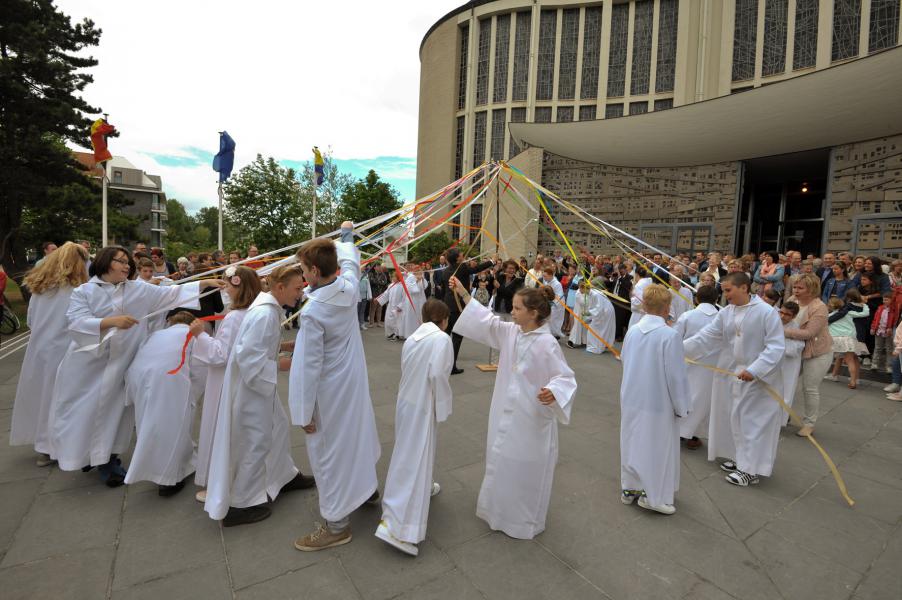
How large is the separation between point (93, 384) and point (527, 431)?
3.74 m

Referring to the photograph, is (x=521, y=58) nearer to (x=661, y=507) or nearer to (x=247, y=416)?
(x=661, y=507)

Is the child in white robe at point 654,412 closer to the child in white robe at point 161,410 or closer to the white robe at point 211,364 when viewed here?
the white robe at point 211,364

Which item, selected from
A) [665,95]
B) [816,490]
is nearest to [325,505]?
[816,490]

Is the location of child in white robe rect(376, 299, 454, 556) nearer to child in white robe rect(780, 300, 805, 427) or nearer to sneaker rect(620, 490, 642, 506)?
sneaker rect(620, 490, 642, 506)

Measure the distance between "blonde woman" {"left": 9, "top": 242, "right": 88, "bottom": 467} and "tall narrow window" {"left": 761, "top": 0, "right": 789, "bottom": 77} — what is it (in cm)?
3333

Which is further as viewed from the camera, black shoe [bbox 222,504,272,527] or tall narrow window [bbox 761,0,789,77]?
tall narrow window [bbox 761,0,789,77]

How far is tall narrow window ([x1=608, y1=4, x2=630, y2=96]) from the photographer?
105ft

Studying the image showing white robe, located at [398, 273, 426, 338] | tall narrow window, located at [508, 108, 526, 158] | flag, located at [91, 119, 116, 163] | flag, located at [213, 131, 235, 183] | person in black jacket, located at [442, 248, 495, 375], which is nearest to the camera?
person in black jacket, located at [442, 248, 495, 375]

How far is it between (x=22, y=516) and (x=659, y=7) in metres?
38.9

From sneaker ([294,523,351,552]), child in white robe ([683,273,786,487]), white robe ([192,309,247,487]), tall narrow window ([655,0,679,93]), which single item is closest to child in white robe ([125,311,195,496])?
white robe ([192,309,247,487])

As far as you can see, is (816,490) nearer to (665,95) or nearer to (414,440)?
(414,440)

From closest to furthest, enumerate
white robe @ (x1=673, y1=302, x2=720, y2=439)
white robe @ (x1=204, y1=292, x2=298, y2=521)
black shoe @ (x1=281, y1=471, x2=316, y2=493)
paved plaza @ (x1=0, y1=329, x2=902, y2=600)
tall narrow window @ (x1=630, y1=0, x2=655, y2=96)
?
paved plaza @ (x1=0, y1=329, x2=902, y2=600), white robe @ (x1=204, y1=292, x2=298, y2=521), black shoe @ (x1=281, y1=471, x2=316, y2=493), white robe @ (x1=673, y1=302, x2=720, y2=439), tall narrow window @ (x1=630, y1=0, x2=655, y2=96)

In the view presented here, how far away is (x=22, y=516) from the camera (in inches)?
131

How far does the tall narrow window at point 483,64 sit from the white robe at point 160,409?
126ft
